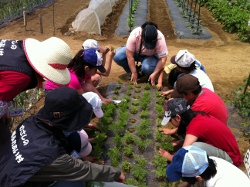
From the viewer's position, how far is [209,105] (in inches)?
116

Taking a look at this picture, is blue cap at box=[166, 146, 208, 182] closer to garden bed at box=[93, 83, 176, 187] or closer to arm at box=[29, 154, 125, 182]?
arm at box=[29, 154, 125, 182]

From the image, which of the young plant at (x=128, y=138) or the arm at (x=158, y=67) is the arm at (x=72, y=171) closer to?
the young plant at (x=128, y=138)

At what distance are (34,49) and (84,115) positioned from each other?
81 centimetres

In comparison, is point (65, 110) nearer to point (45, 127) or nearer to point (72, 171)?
point (45, 127)

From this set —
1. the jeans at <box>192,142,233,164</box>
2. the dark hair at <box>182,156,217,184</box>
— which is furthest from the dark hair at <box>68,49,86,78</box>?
the dark hair at <box>182,156,217,184</box>

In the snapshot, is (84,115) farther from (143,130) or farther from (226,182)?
(143,130)

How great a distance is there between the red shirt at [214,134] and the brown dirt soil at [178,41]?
87 centimetres

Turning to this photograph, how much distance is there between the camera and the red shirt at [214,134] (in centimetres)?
260

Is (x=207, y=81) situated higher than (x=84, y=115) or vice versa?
(x=84, y=115)

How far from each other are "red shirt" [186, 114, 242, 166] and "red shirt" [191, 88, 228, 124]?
29cm

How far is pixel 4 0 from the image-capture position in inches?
424

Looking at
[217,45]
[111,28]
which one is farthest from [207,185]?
[111,28]

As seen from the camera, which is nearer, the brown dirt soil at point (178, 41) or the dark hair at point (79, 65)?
the dark hair at point (79, 65)

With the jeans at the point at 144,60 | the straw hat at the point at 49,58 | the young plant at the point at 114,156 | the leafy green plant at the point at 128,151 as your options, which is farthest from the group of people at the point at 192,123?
the straw hat at the point at 49,58
